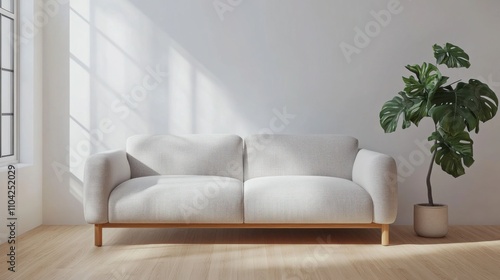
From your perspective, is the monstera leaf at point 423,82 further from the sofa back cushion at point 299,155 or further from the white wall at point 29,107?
the white wall at point 29,107

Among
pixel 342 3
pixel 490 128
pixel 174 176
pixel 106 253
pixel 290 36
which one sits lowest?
pixel 106 253

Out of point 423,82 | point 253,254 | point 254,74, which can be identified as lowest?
point 253,254

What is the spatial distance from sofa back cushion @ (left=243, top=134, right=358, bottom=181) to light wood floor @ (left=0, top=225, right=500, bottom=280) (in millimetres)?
478

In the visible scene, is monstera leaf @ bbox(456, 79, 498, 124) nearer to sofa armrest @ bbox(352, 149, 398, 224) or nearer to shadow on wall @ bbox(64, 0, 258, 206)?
sofa armrest @ bbox(352, 149, 398, 224)

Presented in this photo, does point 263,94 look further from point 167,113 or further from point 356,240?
point 356,240

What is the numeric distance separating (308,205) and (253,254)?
0.51 metres

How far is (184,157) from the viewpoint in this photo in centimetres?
431

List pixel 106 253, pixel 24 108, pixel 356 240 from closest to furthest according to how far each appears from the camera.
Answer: pixel 106 253 → pixel 356 240 → pixel 24 108

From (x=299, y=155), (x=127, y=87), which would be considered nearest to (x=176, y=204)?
(x=299, y=155)

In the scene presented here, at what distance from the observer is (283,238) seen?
13.2 ft

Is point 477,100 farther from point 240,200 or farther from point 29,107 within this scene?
point 29,107

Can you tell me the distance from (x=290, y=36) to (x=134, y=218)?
206 centimetres

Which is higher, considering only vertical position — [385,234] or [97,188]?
[97,188]

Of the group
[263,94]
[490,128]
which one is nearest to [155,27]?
[263,94]
